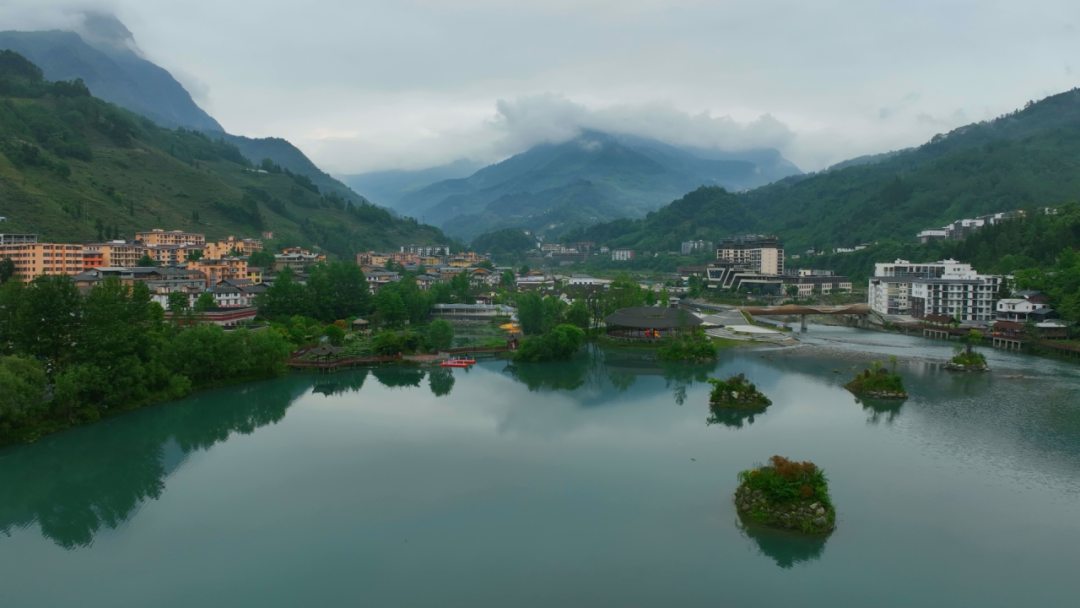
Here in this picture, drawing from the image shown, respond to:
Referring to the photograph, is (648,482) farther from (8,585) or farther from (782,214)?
(782,214)

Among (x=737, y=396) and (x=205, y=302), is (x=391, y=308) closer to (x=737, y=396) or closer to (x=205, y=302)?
(x=205, y=302)

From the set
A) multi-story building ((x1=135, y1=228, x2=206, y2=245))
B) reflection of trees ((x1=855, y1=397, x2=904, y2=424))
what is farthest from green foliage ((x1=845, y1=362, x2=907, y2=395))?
multi-story building ((x1=135, y1=228, x2=206, y2=245))

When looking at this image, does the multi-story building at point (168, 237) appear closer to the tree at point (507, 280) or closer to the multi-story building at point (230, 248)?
the multi-story building at point (230, 248)

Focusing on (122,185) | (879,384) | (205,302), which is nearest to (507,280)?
(205,302)

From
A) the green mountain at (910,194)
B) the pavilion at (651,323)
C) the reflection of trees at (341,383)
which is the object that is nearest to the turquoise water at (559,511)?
the reflection of trees at (341,383)

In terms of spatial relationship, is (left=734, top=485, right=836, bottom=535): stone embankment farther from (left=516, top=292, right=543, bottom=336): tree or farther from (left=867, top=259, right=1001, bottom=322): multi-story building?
(left=867, top=259, right=1001, bottom=322): multi-story building
